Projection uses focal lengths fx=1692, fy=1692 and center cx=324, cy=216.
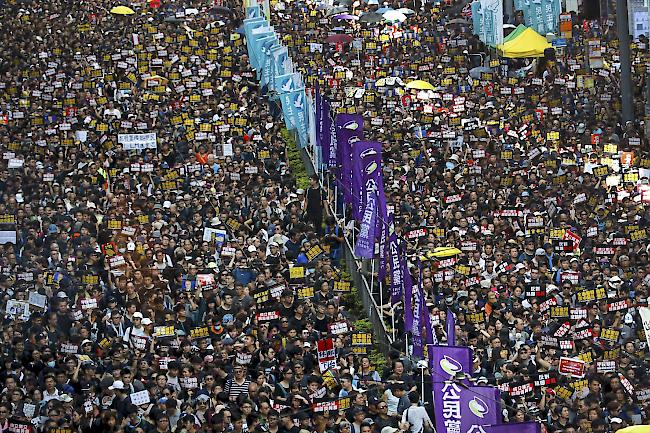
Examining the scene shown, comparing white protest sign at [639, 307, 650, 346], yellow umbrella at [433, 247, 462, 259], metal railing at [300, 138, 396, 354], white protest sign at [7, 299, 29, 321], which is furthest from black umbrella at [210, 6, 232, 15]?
white protest sign at [639, 307, 650, 346]

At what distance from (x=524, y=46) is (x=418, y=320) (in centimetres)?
1946

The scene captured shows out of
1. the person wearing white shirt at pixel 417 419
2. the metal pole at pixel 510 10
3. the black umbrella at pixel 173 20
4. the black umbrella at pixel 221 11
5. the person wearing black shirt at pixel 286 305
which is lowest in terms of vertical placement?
the metal pole at pixel 510 10

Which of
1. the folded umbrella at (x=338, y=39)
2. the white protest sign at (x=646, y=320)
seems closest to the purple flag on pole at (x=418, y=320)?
the white protest sign at (x=646, y=320)

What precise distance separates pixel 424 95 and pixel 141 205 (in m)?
10.9

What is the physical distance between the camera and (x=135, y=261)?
2469 cm

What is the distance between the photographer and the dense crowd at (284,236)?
19.9 meters

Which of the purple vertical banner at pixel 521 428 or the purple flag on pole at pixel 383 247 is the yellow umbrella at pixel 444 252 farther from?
the purple vertical banner at pixel 521 428

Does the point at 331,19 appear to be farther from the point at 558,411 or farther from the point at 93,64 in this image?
the point at 558,411

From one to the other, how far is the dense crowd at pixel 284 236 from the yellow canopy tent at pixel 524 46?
0.38 meters

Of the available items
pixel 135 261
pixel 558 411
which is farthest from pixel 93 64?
pixel 558 411

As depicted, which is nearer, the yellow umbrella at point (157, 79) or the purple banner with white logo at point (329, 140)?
the purple banner with white logo at point (329, 140)

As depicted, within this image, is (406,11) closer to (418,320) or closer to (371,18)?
(371,18)

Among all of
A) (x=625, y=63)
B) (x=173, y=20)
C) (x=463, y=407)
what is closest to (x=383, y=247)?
(x=463, y=407)

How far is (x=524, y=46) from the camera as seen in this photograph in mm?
39750
